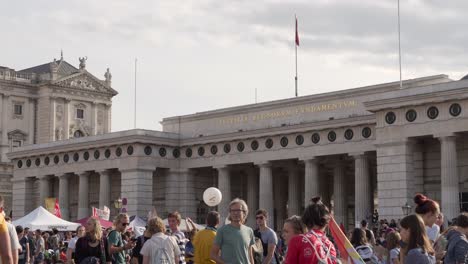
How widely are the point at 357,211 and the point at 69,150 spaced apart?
25133mm

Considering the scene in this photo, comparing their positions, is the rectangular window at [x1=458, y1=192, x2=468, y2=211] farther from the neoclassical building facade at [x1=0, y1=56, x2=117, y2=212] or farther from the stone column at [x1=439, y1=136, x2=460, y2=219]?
the neoclassical building facade at [x1=0, y1=56, x2=117, y2=212]

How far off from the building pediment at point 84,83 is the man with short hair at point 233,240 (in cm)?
8256

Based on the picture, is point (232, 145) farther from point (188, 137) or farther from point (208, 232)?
point (208, 232)

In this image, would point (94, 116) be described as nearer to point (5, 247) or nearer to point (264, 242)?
point (264, 242)

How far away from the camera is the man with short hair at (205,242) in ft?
41.3

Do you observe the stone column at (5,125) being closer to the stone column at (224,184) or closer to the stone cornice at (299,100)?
the stone cornice at (299,100)

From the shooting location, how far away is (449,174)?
4297 cm

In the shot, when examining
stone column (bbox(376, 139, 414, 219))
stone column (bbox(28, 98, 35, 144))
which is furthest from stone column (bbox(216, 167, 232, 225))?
stone column (bbox(28, 98, 35, 144))

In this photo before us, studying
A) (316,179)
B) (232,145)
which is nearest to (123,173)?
(232,145)

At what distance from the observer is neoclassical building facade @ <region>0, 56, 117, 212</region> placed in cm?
8962

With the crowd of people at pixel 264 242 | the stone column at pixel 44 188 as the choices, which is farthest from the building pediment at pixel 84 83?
the crowd of people at pixel 264 242

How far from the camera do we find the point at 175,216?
48.5ft

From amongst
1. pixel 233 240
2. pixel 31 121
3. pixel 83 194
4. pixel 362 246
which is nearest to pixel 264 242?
pixel 362 246

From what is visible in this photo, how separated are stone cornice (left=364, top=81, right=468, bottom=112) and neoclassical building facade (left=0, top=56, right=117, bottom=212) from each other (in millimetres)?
52927
